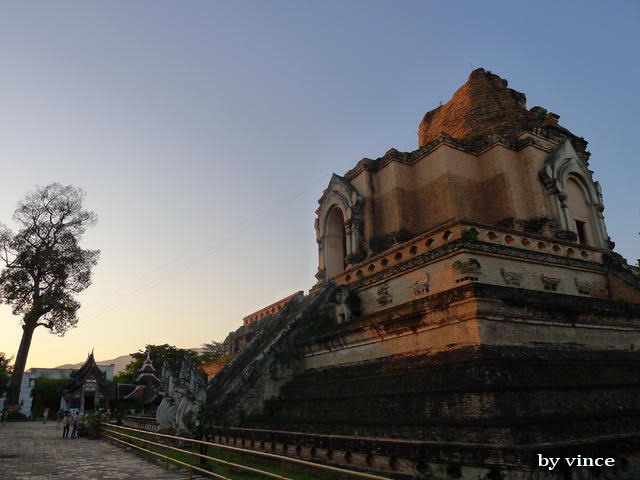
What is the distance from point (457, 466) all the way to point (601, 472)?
7.14 ft

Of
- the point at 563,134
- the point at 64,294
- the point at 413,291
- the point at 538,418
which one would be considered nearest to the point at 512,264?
the point at 413,291

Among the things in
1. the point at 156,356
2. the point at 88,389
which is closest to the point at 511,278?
the point at 88,389

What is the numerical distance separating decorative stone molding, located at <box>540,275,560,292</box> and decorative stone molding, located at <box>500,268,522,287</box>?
3.46ft

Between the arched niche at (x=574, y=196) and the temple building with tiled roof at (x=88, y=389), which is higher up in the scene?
the arched niche at (x=574, y=196)

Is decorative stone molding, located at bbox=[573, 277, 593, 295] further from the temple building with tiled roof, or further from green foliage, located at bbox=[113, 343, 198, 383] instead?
green foliage, located at bbox=[113, 343, 198, 383]

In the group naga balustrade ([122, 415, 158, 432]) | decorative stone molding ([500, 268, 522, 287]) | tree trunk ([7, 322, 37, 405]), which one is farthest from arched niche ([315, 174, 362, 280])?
tree trunk ([7, 322, 37, 405])

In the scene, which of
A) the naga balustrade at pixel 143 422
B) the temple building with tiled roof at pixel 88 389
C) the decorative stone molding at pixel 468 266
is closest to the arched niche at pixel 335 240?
the naga balustrade at pixel 143 422

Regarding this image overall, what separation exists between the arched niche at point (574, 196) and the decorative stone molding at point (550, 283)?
440 cm

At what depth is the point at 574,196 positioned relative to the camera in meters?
17.8

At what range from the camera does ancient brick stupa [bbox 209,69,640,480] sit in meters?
7.61

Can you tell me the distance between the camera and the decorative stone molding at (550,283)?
1226 cm

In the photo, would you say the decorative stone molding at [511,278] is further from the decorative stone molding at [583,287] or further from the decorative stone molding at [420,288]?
the decorative stone molding at [583,287]

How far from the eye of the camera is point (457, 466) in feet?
22.9

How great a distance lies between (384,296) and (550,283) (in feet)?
15.0
